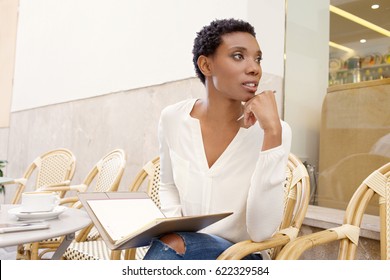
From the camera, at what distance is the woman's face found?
Answer: 108cm

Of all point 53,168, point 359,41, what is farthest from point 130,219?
point 53,168

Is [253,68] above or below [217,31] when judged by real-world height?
below

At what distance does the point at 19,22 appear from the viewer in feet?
15.8

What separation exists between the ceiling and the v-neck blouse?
2.85 ft

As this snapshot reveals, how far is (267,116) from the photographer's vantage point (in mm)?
998

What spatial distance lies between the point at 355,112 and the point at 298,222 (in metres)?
0.86

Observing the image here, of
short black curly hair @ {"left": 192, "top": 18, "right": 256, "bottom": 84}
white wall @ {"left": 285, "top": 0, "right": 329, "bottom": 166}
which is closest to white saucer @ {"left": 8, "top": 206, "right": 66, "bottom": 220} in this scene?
short black curly hair @ {"left": 192, "top": 18, "right": 256, "bottom": 84}

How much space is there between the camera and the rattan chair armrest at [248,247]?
0.89m

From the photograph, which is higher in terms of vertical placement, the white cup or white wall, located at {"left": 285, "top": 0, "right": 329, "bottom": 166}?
white wall, located at {"left": 285, "top": 0, "right": 329, "bottom": 166}

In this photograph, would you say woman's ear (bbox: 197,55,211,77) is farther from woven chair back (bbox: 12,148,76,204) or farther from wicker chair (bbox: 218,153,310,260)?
woven chair back (bbox: 12,148,76,204)

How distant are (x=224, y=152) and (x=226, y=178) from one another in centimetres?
8

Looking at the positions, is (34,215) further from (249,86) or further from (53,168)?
(53,168)

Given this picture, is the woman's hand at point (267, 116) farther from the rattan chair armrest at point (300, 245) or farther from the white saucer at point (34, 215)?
the white saucer at point (34, 215)

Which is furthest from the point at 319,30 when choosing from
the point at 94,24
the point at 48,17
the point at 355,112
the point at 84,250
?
the point at 48,17
